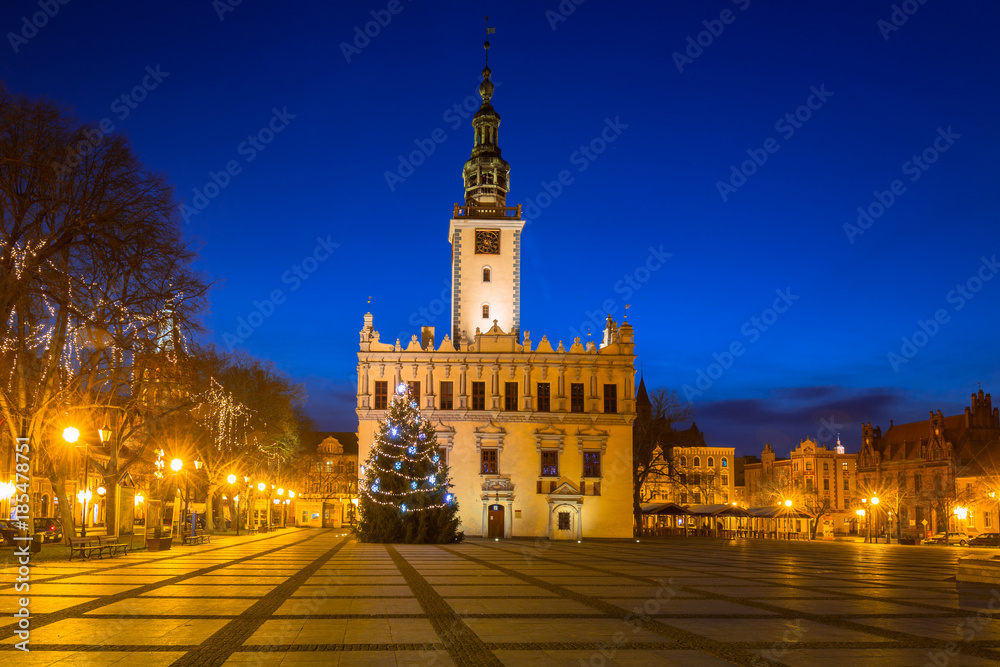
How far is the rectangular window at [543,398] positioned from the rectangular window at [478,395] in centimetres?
388

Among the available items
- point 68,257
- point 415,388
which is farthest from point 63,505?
point 415,388

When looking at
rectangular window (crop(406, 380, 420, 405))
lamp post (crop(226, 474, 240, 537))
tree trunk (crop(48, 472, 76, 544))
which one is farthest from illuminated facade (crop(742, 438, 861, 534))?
tree trunk (crop(48, 472, 76, 544))

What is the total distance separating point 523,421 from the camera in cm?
5862

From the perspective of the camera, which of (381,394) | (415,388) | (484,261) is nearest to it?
(415,388)

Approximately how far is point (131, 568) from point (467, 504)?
34673mm

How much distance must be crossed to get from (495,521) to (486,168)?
93.7ft

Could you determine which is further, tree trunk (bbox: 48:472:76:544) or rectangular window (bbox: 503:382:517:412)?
rectangular window (bbox: 503:382:517:412)

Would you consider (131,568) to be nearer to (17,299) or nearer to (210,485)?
(17,299)

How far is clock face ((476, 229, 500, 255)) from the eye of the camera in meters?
66.1

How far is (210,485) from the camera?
50500 mm

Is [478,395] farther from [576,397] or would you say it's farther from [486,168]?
[486,168]

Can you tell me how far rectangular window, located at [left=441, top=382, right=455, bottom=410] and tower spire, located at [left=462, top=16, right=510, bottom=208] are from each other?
53.1 feet

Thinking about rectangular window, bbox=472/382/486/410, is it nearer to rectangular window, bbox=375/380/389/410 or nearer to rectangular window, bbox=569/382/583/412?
rectangular window, bbox=375/380/389/410

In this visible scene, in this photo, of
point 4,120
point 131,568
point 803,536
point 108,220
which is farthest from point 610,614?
point 803,536
